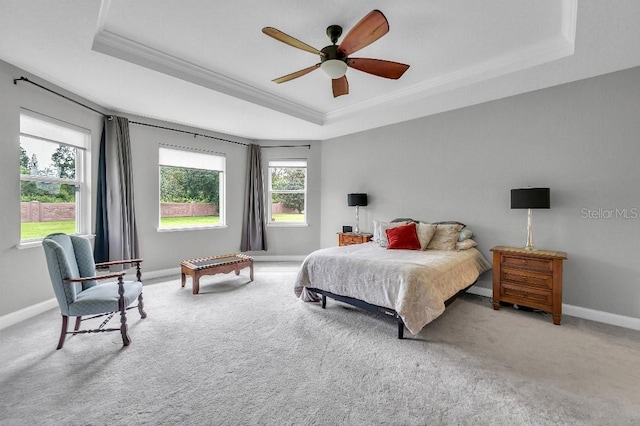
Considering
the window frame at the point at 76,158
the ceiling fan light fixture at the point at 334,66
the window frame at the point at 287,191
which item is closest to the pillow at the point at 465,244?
the ceiling fan light fixture at the point at 334,66

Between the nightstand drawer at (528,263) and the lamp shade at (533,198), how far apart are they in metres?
0.60

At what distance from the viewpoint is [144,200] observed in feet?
15.5

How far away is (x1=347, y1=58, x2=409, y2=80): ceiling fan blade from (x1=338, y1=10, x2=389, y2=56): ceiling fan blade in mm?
195

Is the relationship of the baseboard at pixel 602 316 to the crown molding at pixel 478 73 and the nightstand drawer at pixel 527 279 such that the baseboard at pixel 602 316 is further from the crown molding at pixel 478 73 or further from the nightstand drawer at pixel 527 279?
the crown molding at pixel 478 73

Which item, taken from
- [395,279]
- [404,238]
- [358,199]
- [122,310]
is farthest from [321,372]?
[358,199]

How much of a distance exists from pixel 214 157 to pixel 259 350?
432cm

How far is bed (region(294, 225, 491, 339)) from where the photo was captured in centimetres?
251

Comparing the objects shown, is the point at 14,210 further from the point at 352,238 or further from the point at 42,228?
the point at 352,238

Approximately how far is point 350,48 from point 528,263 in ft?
9.93

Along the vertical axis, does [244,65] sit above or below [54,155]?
above

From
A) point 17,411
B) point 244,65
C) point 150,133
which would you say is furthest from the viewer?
point 150,133

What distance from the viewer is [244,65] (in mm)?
3287

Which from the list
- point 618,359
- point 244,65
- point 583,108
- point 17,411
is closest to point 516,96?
point 583,108

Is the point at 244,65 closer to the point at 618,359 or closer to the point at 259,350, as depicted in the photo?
the point at 259,350
